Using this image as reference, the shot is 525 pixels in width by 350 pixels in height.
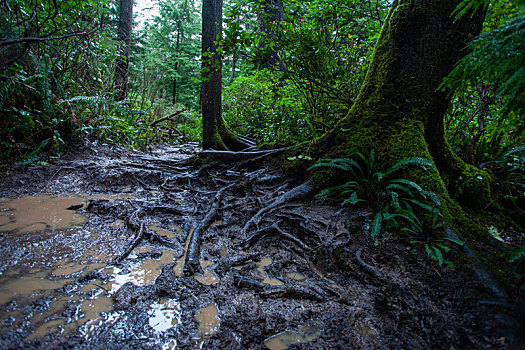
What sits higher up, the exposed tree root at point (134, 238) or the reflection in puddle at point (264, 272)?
the exposed tree root at point (134, 238)

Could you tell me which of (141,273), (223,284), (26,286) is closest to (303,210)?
(223,284)

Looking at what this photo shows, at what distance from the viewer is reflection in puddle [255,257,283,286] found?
2.08 meters

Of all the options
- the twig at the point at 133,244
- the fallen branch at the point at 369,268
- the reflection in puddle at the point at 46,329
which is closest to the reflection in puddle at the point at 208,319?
the reflection in puddle at the point at 46,329

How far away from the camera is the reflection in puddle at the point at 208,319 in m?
1.56

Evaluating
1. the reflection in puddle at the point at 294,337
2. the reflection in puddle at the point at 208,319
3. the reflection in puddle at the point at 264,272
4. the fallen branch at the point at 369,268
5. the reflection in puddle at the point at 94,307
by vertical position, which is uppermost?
the fallen branch at the point at 369,268

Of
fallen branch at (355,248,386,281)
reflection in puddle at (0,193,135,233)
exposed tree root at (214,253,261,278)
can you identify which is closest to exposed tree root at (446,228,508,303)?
fallen branch at (355,248,386,281)

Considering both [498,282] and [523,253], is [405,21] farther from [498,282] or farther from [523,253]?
[498,282]

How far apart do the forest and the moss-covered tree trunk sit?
19mm

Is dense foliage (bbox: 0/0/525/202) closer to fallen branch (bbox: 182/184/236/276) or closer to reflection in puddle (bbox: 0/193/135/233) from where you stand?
reflection in puddle (bbox: 0/193/135/233)

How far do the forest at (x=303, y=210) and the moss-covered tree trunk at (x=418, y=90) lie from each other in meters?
0.02

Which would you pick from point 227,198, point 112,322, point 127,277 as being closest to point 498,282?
point 112,322

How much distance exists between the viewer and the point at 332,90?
4578 millimetres

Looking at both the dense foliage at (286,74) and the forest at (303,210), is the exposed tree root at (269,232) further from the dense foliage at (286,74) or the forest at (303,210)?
the dense foliage at (286,74)

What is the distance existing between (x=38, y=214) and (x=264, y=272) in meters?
2.98
